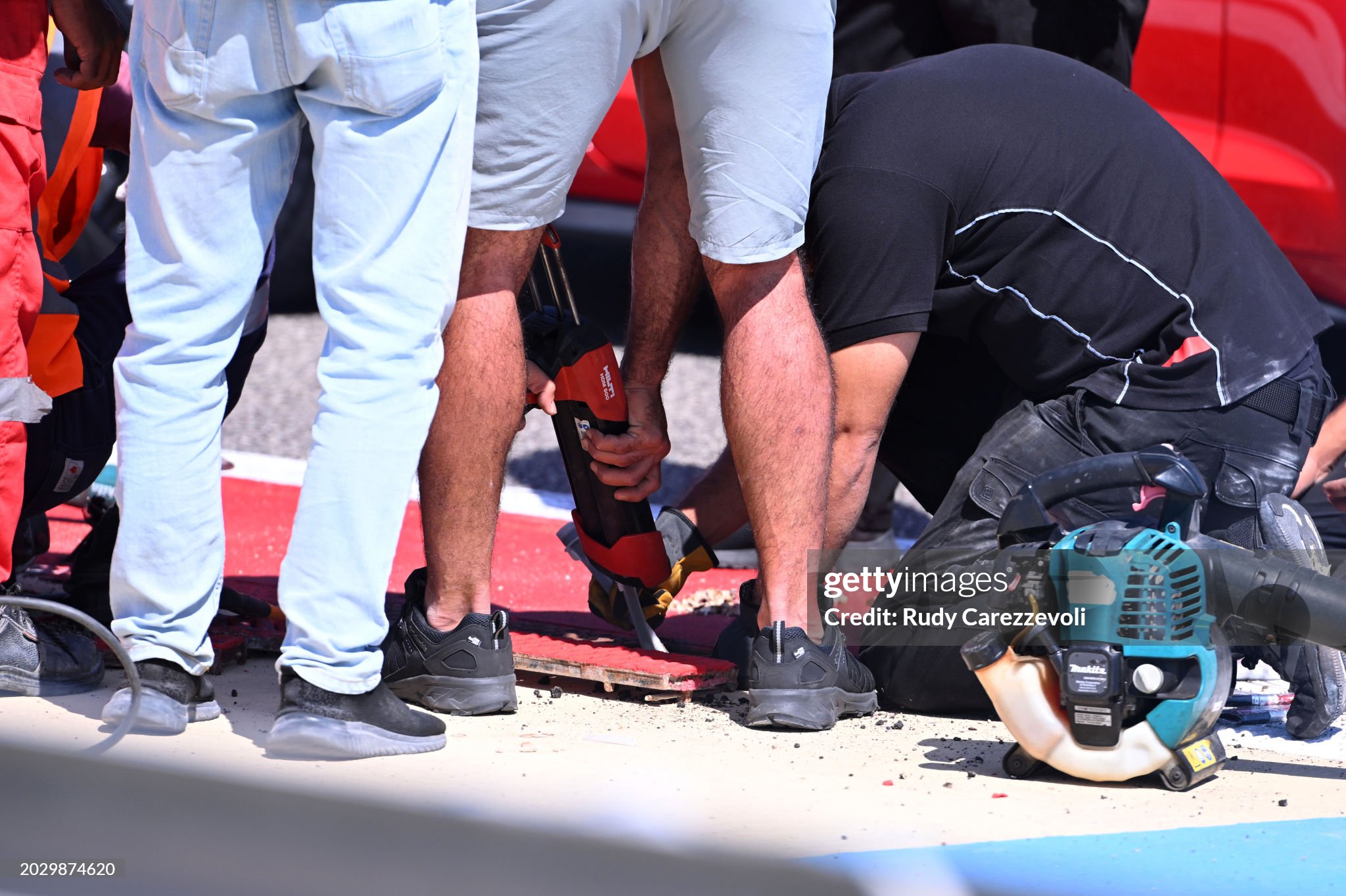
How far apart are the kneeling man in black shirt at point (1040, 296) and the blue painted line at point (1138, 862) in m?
0.64

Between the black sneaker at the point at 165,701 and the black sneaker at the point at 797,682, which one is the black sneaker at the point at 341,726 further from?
the black sneaker at the point at 797,682

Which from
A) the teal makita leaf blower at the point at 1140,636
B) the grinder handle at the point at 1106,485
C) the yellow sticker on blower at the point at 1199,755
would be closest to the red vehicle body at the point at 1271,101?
the grinder handle at the point at 1106,485

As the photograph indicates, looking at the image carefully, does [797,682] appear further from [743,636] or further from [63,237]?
[63,237]

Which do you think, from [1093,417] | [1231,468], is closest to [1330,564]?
[1231,468]

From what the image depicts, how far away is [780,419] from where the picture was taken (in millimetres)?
2389

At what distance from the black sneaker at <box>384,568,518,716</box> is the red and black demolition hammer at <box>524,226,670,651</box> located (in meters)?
0.43

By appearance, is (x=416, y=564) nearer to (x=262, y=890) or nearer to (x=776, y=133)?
(x=776, y=133)

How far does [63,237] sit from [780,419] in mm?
1307

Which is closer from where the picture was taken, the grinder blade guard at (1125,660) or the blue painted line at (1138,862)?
the blue painted line at (1138,862)

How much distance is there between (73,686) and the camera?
229cm

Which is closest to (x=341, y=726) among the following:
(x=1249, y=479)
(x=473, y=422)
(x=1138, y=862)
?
(x=473, y=422)

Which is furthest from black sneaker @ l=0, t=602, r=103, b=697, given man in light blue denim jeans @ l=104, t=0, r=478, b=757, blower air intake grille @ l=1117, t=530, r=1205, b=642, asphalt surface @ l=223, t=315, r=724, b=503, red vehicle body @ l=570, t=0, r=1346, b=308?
red vehicle body @ l=570, t=0, r=1346, b=308

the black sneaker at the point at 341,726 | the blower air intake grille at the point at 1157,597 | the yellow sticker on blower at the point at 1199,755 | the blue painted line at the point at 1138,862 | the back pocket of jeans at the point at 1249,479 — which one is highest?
the back pocket of jeans at the point at 1249,479

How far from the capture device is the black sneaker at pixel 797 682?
2.29 metres
